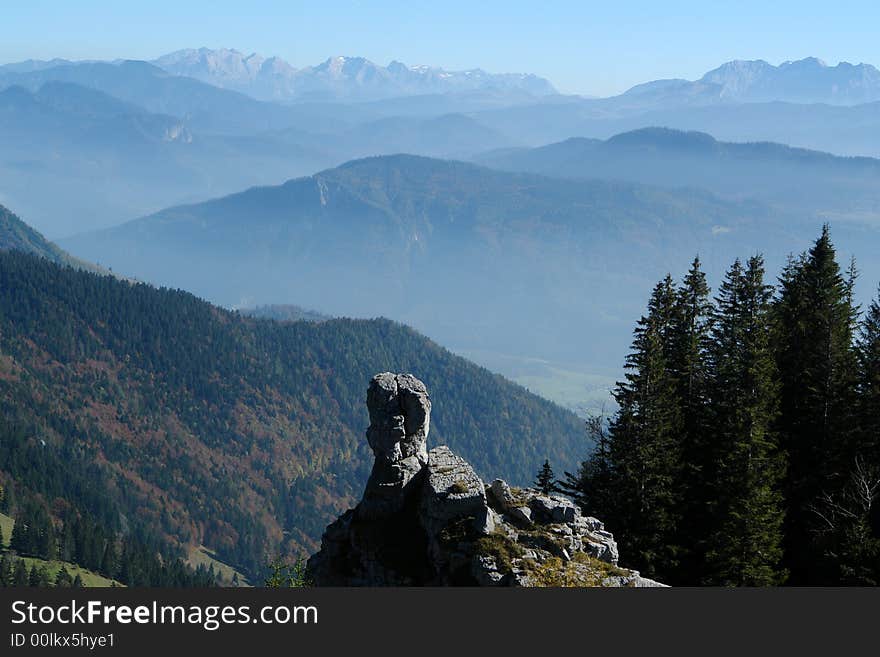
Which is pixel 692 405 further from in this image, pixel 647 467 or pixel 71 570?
pixel 71 570

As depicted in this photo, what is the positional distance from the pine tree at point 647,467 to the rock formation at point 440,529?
8.35 m

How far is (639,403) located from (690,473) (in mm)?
6379

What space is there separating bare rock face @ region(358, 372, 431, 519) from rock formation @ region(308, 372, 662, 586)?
0.18 feet

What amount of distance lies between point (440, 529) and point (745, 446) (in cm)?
1797

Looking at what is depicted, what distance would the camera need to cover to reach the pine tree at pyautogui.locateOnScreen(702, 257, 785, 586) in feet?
151

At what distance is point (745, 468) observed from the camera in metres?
48.2

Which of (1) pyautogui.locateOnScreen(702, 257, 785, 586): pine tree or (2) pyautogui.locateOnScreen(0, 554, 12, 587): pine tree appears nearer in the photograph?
(1) pyautogui.locateOnScreen(702, 257, 785, 586): pine tree

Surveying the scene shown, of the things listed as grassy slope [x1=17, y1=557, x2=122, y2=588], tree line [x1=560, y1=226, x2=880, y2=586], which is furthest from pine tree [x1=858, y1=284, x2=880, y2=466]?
grassy slope [x1=17, y1=557, x2=122, y2=588]

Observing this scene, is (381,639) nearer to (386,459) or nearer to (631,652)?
(631,652)

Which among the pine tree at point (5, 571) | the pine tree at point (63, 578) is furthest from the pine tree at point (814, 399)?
the pine tree at point (63, 578)

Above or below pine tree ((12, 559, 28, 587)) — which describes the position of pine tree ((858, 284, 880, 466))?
above

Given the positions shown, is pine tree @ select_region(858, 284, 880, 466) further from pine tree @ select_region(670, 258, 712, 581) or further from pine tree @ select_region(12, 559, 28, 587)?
pine tree @ select_region(12, 559, 28, 587)

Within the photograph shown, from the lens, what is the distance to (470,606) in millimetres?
29875

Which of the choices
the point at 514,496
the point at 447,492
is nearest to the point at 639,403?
the point at 514,496
